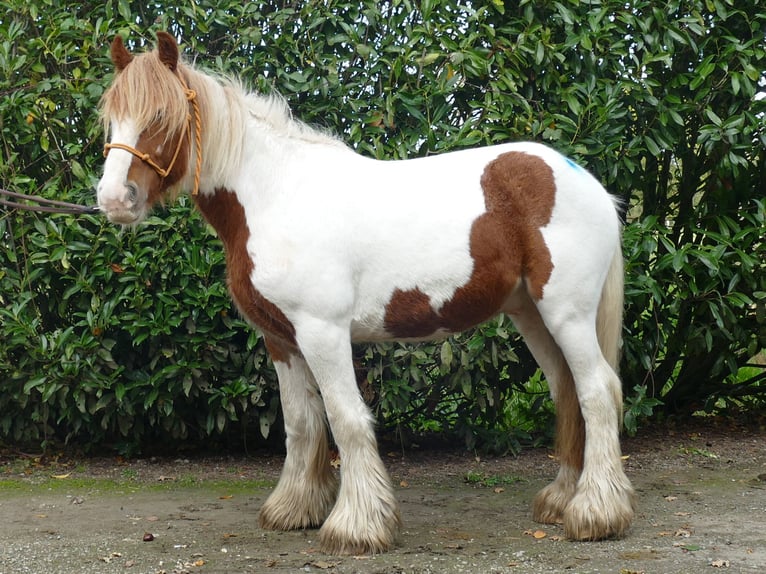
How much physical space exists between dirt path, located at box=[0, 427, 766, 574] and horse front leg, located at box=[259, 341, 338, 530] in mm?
104

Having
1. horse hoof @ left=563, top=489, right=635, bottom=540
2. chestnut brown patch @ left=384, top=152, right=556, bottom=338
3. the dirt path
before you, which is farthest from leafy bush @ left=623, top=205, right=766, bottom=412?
horse hoof @ left=563, top=489, right=635, bottom=540

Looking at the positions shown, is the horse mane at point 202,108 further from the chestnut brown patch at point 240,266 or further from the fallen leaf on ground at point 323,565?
the fallen leaf on ground at point 323,565

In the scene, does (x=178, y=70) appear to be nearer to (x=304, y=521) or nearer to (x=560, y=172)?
(x=560, y=172)

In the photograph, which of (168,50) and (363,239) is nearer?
(168,50)

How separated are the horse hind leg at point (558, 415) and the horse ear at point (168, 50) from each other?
1.97 meters

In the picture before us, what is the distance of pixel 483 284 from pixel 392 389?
5.18ft

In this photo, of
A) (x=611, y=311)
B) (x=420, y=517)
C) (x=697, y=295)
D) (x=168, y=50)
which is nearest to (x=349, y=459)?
(x=420, y=517)

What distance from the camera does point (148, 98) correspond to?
12.2 feet

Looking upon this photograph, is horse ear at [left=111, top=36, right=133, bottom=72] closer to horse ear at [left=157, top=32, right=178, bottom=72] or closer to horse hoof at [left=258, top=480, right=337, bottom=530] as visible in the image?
horse ear at [left=157, top=32, right=178, bottom=72]

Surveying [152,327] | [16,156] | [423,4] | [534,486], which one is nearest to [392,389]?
[534,486]

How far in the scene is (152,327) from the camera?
209 inches

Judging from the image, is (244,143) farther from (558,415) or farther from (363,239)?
(558,415)

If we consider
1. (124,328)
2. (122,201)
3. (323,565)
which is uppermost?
(122,201)

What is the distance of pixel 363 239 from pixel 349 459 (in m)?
0.99
